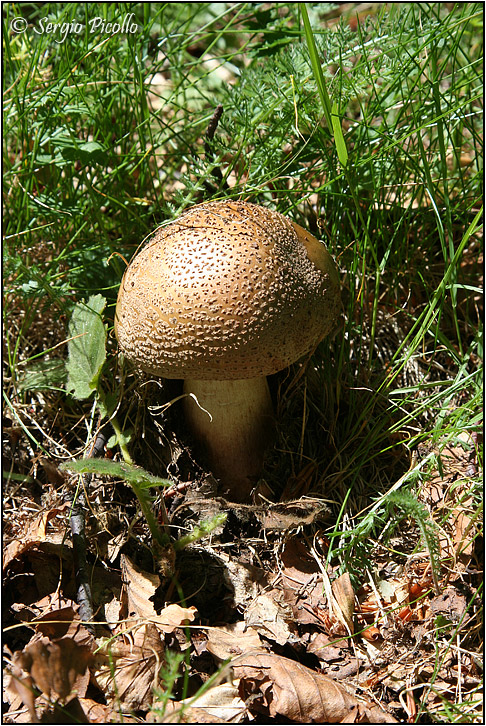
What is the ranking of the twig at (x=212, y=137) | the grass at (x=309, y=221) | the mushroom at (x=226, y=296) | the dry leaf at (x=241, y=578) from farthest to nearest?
1. the twig at (x=212, y=137)
2. the grass at (x=309, y=221)
3. the dry leaf at (x=241, y=578)
4. the mushroom at (x=226, y=296)

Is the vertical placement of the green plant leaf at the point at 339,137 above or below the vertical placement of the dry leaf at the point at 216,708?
above

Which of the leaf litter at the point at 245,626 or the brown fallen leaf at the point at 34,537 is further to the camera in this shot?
the brown fallen leaf at the point at 34,537

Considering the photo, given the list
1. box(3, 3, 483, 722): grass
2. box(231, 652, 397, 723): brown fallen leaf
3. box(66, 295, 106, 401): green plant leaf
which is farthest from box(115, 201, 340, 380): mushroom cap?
box(231, 652, 397, 723): brown fallen leaf

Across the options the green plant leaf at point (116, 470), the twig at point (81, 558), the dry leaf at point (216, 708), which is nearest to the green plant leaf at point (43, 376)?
the twig at point (81, 558)

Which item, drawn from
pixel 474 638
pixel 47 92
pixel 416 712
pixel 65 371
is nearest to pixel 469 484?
pixel 474 638

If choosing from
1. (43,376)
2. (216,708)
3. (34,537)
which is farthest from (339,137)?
(216,708)

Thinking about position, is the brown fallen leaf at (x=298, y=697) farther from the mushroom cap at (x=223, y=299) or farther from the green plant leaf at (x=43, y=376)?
the green plant leaf at (x=43, y=376)
